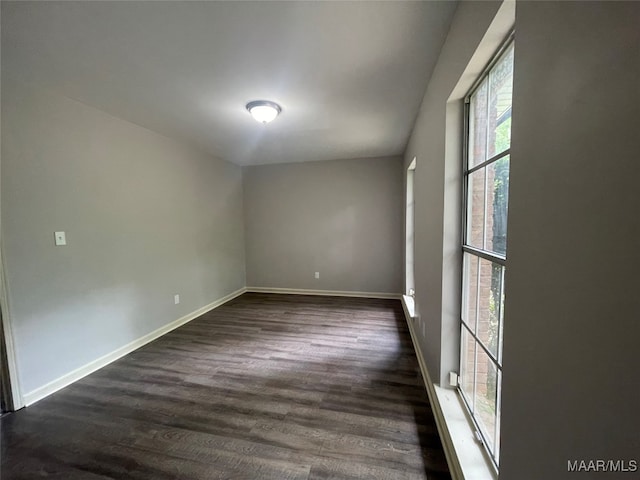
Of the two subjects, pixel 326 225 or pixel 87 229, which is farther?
pixel 326 225

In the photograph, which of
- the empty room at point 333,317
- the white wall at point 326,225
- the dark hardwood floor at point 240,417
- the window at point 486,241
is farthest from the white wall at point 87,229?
the window at point 486,241

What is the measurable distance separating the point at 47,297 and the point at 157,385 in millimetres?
1137

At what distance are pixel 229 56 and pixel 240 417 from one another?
7.87 ft

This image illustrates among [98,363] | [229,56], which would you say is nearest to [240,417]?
[98,363]

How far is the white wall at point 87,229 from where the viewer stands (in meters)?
1.91

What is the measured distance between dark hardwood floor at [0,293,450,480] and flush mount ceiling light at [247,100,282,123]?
7.60ft

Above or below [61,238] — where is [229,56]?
above

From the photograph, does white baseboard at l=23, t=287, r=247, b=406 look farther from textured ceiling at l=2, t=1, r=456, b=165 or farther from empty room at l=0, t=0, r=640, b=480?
textured ceiling at l=2, t=1, r=456, b=165

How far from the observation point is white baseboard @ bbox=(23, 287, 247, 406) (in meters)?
1.99

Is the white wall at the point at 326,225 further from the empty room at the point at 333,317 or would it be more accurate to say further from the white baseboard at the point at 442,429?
the white baseboard at the point at 442,429

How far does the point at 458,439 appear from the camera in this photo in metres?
1.32

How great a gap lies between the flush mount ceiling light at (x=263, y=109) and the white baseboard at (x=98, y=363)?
273cm

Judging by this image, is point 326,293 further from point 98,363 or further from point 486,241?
point 486,241

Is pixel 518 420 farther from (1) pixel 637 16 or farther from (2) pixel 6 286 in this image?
(2) pixel 6 286
